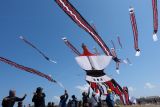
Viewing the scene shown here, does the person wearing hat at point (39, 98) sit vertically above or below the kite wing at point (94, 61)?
below

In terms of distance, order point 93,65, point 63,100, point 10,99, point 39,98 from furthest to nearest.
Answer: point 93,65
point 63,100
point 39,98
point 10,99

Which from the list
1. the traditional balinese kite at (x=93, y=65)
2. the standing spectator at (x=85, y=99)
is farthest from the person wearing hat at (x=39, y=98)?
the traditional balinese kite at (x=93, y=65)

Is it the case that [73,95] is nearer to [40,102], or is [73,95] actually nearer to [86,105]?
[86,105]

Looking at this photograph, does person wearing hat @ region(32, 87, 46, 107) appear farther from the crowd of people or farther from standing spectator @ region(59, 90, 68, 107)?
standing spectator @ region(59, 90, 68, 107)

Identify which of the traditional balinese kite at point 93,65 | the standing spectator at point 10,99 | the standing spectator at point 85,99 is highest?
the traditional balinese kite at point 93,65

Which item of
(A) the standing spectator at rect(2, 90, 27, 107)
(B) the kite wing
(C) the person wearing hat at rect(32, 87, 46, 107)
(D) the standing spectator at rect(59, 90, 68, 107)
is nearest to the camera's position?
(A) the standing spectator at rect(2, 90, 27, 107)

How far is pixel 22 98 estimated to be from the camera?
16.3m

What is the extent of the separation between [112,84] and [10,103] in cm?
3704

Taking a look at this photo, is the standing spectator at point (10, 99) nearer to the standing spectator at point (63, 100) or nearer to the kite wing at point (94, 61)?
the standing spectator at point (63, 100)

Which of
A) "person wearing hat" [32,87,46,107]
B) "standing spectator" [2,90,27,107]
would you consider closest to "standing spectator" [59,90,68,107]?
"person wearing hat" [32,87,46,107]

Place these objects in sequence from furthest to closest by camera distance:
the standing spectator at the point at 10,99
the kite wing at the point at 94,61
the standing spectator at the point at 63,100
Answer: the kite wing at the point at 94,61 → the standing spectator at the point at 63,100 → the standing spectator at the point at 10,99

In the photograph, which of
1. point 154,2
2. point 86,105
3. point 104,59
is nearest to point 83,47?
point 104,59

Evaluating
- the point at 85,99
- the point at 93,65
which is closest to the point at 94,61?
the point at 93,65

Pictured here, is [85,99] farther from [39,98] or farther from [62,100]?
[39,98]
